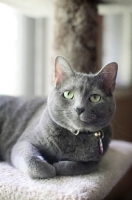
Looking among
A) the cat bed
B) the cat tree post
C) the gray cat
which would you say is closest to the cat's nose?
the gray cat

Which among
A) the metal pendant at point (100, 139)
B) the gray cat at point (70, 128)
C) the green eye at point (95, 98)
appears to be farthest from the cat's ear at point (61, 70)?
the metal pendant at point (100, 139)

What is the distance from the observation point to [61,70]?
1033mm

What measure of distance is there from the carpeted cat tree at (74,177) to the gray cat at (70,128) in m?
0.04

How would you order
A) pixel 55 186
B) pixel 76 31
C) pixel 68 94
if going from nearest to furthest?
pixel 55 186
pixel 68 94
pixel 76 31

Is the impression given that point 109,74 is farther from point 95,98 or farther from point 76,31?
point 76,31

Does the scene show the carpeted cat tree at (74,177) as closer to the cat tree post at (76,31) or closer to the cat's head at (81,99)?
the cat tree post at (76,31)

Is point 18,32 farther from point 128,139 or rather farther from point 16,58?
point 128,139

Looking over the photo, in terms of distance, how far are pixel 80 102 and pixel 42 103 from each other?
441mm

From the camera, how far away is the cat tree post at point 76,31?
1543mm

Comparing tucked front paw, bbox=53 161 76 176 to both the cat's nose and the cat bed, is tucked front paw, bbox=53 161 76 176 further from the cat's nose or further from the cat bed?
the cat's nose

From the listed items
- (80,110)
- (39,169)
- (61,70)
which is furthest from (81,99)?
(39,169)

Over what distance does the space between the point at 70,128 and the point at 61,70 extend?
0.19m

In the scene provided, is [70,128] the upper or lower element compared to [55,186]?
upper

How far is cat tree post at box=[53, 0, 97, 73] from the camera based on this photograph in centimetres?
154
